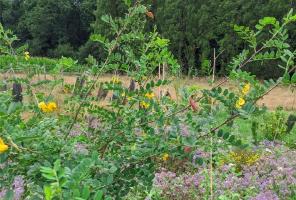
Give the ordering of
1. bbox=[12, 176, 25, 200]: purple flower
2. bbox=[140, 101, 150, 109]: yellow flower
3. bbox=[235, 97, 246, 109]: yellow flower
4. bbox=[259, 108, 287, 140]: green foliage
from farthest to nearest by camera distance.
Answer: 1. bbox=[259, 108, 287, 140]: green foliage
2. bbox=[12, 176, 25, 200]: purple flower
3. bbox=[140, 101, 150, 109]: yellow flower
4. bbox=[235, 97, 246, 109]: yellow flower

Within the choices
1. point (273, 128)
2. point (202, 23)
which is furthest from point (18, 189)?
point (202, 23)

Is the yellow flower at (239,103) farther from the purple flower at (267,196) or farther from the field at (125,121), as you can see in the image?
the purple flower at (267,196)

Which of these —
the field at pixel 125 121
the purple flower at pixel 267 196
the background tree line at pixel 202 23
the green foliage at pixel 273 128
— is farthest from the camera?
the background tree line at pixel 202 23

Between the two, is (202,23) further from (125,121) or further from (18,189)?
(125,121)

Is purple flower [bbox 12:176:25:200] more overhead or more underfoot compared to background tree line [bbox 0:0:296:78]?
more overhead

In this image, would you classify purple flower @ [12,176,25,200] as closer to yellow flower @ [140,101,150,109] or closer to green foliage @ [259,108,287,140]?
yellow flower @ [140,101,150,109]

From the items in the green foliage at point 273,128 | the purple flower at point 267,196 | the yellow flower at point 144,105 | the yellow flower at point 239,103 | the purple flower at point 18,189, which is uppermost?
the yellow flower at point 239,103

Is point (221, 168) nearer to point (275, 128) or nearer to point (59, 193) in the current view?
point (275, 128)

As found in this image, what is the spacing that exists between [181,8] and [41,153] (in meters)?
24.7

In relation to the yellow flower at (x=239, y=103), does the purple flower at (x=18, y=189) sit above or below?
below

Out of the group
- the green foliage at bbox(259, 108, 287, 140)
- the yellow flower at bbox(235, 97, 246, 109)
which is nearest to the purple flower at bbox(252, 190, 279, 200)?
the yellow flower at bbox(235, 97, 246, 109)

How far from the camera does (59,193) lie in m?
1.10

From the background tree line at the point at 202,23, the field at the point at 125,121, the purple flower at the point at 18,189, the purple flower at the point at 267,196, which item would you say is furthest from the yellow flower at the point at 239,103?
the background tree line at the point at 202,23

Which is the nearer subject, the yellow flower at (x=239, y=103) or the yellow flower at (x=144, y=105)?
the yellow flower at (x=239, y=103)
